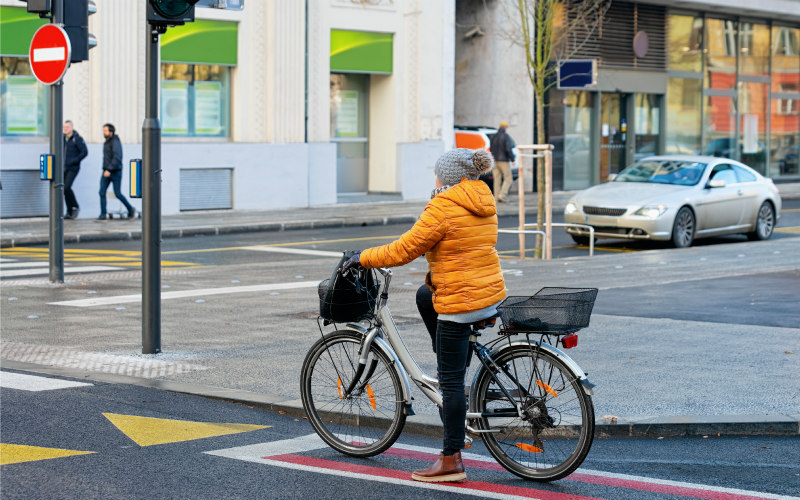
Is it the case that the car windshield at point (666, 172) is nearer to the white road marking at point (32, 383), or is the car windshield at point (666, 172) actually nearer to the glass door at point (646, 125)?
the white road marking at point (32, 383)

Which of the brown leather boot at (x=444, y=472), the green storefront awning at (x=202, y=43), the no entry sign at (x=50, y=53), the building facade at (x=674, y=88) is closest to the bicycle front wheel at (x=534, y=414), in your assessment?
the brown leather boot at (x=444, y=472)

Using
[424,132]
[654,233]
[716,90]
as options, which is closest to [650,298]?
[654,233]

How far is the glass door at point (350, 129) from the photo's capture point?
29.8 metres

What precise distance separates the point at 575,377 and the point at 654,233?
13060 millimetres

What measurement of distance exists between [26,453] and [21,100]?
18.4 meters

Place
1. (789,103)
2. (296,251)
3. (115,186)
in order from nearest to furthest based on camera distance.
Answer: (296,251), (115,186), (789,103)

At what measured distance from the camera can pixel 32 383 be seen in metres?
8.37

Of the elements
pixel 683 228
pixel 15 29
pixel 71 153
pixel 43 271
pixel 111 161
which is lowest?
pixel 43 271

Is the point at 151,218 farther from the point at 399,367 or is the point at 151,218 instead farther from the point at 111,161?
Result: the point at 111,161

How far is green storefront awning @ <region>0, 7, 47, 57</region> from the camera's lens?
2291 centimetres

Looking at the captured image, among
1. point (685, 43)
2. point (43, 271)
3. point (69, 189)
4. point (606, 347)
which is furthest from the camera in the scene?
point (685, 43)

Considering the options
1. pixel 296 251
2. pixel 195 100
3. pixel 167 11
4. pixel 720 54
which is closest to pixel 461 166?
pixel 167 11

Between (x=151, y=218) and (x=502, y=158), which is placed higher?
(x=502, y=158)

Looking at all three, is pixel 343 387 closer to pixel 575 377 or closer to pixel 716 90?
pixel 575 377
